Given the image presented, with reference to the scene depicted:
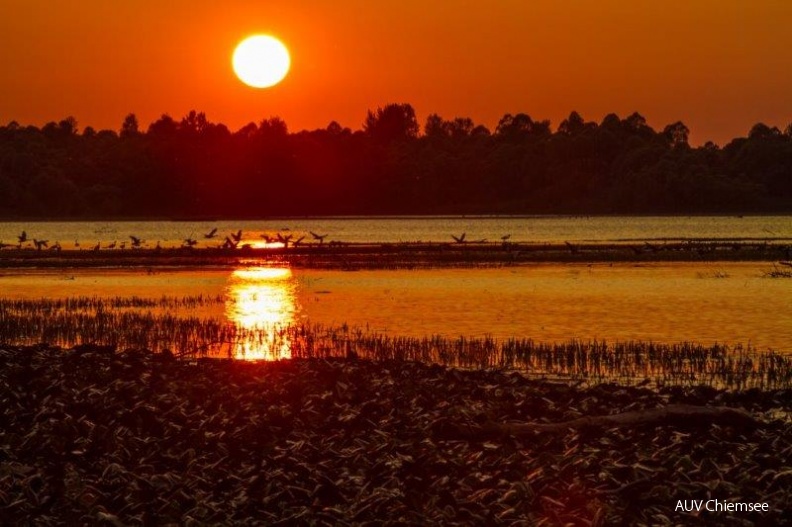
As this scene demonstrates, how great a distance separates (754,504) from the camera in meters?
12.0

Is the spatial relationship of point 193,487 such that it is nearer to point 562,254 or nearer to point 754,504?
point 754,504

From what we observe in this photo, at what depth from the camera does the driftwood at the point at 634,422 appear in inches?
601

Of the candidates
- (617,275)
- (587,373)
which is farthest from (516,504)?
(617,275)

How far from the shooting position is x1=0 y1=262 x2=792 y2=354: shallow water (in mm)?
32219

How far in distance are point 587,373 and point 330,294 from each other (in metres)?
23.2

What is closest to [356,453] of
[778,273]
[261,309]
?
[261,309]

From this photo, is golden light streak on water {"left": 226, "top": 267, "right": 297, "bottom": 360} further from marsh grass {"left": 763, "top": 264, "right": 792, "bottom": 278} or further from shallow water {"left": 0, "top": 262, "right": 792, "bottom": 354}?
marsh grass {"left": 763, "top": 264, "right": 792, "bottom": 278}

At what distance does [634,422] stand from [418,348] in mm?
10572

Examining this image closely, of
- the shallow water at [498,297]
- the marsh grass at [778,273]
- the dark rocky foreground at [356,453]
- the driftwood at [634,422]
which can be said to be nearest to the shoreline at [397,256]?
the shallow water at [498,297]

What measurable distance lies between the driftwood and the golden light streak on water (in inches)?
407

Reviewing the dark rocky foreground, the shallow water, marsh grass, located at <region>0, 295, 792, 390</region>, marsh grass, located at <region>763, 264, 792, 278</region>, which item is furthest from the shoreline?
the dark rocky foreground

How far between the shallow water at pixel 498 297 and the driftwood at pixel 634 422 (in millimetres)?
11607

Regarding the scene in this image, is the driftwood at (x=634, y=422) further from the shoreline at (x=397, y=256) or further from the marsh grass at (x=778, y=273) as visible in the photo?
the shoreline at (x=397, y=256)

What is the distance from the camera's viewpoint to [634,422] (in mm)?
15633
